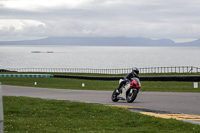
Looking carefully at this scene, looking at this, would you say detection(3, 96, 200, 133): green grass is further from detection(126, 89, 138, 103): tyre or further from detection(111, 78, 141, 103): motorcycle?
detection(126, 89, 138, 103): tyre

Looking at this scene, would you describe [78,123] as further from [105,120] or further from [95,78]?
[95,78]

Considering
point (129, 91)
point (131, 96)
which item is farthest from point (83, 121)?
point (129, 91)

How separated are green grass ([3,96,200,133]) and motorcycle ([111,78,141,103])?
3455mm

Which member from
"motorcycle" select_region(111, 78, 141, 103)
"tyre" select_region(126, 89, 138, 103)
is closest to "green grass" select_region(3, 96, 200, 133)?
"motorcycle" select_region(111, 78, 141, 103)

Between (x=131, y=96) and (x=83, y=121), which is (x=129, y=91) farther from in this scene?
(x=83, y=121)

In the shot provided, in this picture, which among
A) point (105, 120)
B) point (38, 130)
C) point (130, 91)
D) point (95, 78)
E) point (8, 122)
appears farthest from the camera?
point (95, 78)

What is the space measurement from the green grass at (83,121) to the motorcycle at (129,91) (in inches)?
136

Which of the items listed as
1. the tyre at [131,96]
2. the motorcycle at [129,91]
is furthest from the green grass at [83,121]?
the tyre at [131,96]

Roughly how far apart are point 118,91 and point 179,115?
6006 millimetres

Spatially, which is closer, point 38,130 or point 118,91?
point 38,130

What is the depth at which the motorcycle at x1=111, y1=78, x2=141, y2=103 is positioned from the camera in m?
17.6

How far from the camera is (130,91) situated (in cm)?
1836

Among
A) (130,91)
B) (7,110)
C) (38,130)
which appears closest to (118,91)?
(130,91)

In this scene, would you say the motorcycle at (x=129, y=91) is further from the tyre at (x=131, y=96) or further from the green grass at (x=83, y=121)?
the green grass at (x=83, y=121)
